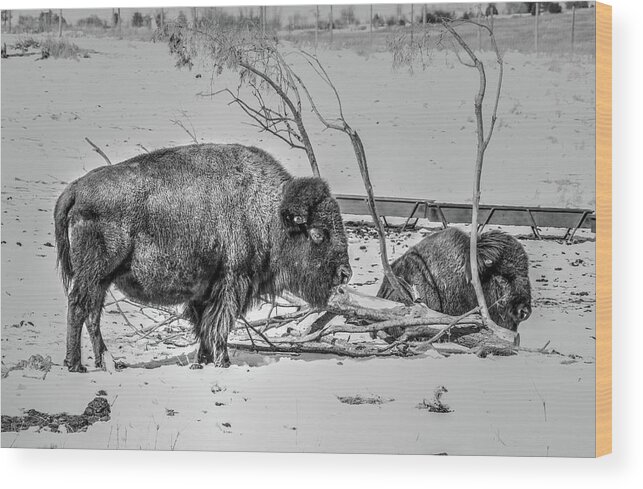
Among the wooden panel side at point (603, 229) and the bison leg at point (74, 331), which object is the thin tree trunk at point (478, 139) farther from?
the bison leg at point (74, 331)

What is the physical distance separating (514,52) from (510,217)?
97 cm

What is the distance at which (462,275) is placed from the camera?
690 cm

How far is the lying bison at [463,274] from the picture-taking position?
22.4 feet

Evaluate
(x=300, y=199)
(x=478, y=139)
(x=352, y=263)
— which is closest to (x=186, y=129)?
A: (x=300, y=199)

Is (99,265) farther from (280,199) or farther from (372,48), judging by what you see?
(372,48)

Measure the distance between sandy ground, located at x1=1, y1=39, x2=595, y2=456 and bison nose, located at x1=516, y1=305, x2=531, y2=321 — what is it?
55mm

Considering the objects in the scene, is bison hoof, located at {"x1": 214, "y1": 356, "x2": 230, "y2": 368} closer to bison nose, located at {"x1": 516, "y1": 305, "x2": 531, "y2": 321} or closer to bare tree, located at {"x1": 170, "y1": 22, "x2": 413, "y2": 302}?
bare tree, located at {"x1": 170, "y1": 22, "x2": 413, "y2": 302}

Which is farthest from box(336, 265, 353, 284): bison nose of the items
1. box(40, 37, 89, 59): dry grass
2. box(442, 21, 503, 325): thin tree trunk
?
box(40, 37, 89, 59): dry grass

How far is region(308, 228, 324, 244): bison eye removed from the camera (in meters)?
6.77

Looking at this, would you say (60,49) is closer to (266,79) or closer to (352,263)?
(266,79)

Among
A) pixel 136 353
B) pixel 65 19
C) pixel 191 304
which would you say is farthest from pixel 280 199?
pixel 65 19

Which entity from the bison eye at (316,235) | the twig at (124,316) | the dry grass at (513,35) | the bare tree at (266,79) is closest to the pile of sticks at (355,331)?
the twig at (124,316)

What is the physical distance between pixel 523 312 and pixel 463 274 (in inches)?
16.4

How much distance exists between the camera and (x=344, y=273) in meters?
6.81
